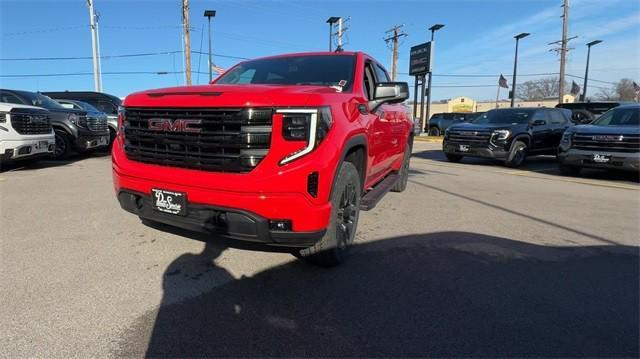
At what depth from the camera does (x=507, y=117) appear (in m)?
11.3

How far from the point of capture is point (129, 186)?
10.3 ft

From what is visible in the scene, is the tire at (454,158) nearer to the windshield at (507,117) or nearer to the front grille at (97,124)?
the windshield at (507,117)

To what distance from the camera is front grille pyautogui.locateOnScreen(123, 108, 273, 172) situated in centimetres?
265

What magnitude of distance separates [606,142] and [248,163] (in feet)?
27.2

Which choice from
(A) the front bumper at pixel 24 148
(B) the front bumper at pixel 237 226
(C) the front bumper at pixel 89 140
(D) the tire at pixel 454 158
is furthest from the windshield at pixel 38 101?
(D) the tire at pixel 454 158

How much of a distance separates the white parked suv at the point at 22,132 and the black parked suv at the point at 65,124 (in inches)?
60.2

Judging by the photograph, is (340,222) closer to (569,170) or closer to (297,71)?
(297,71)

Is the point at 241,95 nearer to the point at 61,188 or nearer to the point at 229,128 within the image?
the point at 229,128

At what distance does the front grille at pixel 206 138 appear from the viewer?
2646 millimetres

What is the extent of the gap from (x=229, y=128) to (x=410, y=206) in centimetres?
349

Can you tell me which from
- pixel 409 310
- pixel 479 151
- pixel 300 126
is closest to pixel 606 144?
pixel 479 151

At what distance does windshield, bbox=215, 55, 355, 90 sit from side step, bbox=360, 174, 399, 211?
3.55ft

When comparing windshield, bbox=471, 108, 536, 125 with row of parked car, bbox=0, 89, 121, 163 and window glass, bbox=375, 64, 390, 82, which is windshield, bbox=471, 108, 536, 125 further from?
row of parked car, bbox=0, 89, 121, 163

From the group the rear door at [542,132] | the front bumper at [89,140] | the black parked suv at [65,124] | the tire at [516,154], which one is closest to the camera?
the black parked suv at [65,124]
